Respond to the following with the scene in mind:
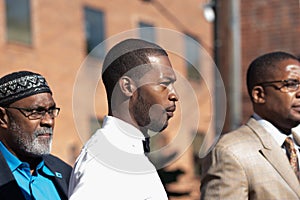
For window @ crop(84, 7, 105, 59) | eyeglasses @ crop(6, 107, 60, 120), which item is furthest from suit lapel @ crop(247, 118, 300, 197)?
window @ crop(84, 7, 105, 59)

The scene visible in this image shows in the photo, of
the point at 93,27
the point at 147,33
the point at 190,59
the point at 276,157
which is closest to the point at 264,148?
the point at 276,157

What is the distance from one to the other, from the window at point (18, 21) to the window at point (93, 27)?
2.10 meters

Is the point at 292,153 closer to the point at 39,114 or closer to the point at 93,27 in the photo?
the point at 39,114

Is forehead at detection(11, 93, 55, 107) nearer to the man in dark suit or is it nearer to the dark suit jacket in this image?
the man in dark suit

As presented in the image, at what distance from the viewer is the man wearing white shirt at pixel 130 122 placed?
270 centimetres

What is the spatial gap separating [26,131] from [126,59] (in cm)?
55

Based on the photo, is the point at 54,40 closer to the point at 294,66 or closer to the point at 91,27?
the point at 91,27

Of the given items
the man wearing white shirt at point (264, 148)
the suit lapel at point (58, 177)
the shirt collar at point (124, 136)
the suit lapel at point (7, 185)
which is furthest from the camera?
the man wearing white shirt at point (264, 148)

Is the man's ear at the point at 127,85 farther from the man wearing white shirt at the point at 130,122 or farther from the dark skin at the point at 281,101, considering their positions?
the dark skin at the point at 281,101

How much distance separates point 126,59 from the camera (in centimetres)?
295

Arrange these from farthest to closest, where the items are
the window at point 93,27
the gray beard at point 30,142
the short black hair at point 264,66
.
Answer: the window at point 93,27, the short black hair at point 264,66, the gray beard at point 30,142

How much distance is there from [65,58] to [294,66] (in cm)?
1454

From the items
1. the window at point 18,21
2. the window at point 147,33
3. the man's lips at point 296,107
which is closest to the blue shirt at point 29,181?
the window at point 147,33

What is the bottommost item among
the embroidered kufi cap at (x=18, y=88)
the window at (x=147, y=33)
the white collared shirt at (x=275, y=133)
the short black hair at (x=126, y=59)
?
the white collared shirt at (x=275, y=133)
